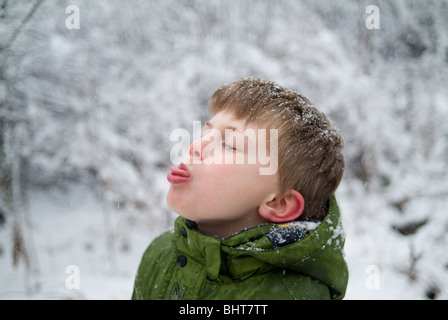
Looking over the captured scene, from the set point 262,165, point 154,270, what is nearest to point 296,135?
point 262,165

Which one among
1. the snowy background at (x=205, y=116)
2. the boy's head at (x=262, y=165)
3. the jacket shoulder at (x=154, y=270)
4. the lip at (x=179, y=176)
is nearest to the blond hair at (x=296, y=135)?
the boy's head at (x=262, y=165)

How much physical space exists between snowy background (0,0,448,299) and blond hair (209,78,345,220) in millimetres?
2920

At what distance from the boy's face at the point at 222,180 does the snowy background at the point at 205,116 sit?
2924mm

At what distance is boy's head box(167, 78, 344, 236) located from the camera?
2.66ft

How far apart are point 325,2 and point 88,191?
4832 millimetres

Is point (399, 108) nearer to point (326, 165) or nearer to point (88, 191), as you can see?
point (326, 165)

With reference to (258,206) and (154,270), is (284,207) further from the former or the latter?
(154,270)

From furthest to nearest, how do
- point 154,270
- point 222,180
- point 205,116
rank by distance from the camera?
point 205,116, point 154,270, point 222,180

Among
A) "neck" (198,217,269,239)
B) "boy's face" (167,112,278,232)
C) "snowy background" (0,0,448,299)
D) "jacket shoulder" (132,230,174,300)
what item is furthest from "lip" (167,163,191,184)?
"snowy background" (0,0,448,299)

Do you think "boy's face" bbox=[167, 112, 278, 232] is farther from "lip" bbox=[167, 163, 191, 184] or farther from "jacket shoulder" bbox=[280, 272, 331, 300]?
"jacket shoulder" bbox=[280, 272, 331, 300]

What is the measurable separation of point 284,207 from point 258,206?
0.29 ft

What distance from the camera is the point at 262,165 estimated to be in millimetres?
836

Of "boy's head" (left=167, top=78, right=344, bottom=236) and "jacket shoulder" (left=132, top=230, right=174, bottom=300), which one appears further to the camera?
"jacket shoulder" (left=132, top=230, right=174, bottom=300)
